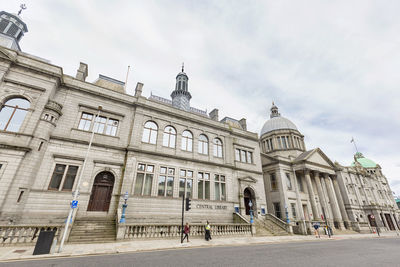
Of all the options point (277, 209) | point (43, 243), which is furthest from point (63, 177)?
point (277, 209)

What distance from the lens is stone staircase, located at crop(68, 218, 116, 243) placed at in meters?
13.7

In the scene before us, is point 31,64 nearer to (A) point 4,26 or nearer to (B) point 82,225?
(B) point 82,225

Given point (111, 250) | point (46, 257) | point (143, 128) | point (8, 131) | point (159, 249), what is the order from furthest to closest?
point (143, 128), point (8, 131), point (159, 249), point (111, 250), point (46, 257)

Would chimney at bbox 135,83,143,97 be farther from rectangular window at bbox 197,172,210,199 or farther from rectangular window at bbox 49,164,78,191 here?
rectangular window at bbox 197,172,210,199

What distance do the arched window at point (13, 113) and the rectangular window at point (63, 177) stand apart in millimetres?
4818

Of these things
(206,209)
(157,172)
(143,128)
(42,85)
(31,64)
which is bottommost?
(206,209)

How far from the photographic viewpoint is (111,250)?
421 inches

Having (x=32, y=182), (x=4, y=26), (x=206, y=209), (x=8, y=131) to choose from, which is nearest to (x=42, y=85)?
(x=8, y=131)

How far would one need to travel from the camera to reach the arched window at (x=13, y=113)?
15.6 meters

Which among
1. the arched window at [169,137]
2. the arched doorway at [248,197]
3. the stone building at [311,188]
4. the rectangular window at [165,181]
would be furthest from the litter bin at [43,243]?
the stone building at [311,188]

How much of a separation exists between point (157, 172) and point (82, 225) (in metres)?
8.30

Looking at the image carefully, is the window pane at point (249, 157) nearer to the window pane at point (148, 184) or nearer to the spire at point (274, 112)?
the window pane at point (148, 184)

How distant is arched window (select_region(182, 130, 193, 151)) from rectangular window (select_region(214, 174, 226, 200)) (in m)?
5.55

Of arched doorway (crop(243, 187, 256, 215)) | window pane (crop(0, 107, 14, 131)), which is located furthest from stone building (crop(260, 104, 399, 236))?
window pane (crop(0, 107, 14, 131))
